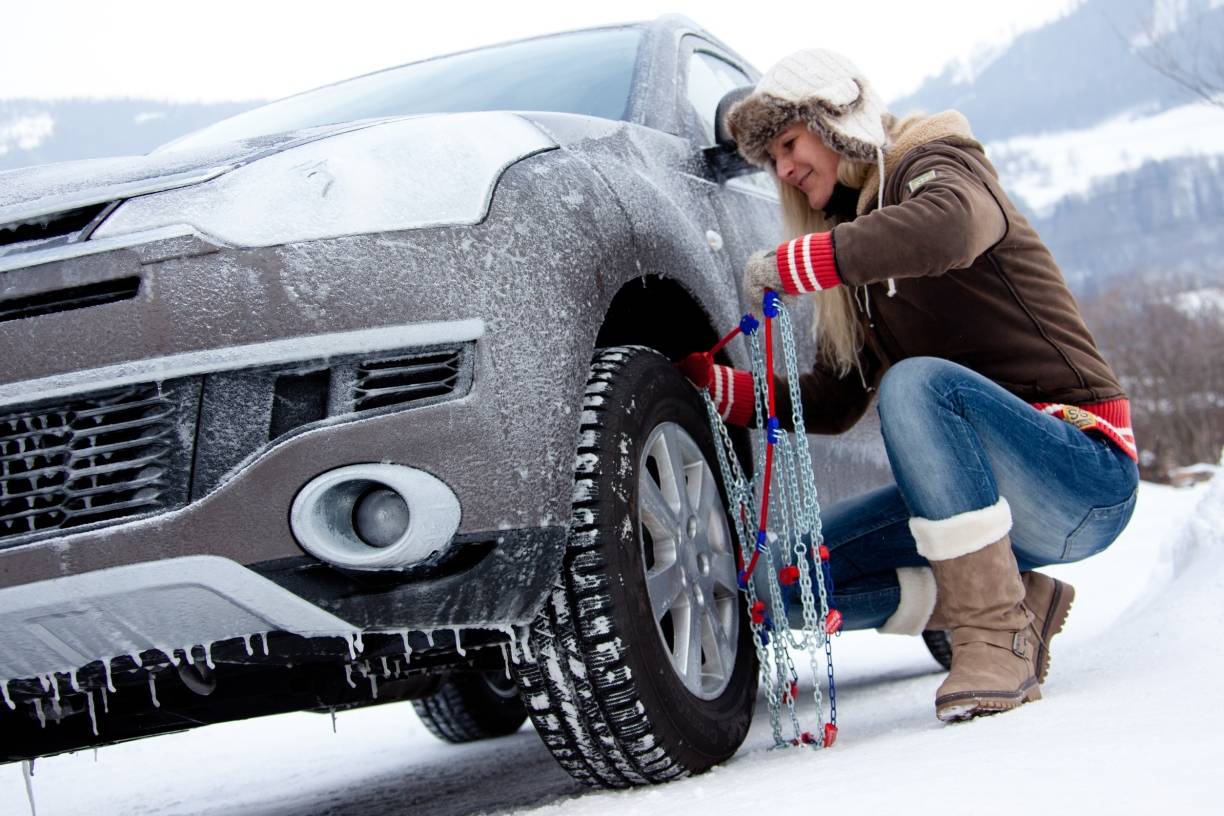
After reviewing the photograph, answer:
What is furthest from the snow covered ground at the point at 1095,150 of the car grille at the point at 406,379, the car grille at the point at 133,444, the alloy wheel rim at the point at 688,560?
the car grille at the point at 133,444

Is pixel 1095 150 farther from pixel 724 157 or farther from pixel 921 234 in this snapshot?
pixel 921 234

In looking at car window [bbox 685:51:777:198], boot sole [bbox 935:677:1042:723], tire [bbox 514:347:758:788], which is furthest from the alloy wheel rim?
car window [bbox 685:51:777:198]

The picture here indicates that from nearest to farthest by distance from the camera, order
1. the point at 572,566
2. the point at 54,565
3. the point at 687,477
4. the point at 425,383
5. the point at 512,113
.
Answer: the point at 54,565
the point at 425,383
the point at 572,566
the point at 512,113
the point at 687,477

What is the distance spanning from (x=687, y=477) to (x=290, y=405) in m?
0.89

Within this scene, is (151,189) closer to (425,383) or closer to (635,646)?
→ (425,383)

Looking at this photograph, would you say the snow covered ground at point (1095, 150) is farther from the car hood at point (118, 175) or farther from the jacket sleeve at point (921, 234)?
the car hood at point (118, 175)

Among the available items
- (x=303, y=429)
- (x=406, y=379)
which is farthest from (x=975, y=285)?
(x=303, y=429)

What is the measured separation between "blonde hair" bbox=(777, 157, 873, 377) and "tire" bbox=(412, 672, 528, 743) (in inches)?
65.9

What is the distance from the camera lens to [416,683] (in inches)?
105

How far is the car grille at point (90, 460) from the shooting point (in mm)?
1586

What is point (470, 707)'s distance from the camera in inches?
158

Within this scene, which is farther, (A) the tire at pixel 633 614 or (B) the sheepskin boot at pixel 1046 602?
(B) the sheepskin boot at pixel 1046 602

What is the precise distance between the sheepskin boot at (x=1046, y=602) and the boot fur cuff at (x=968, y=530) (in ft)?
1.20

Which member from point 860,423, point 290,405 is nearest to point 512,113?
point 290,405
